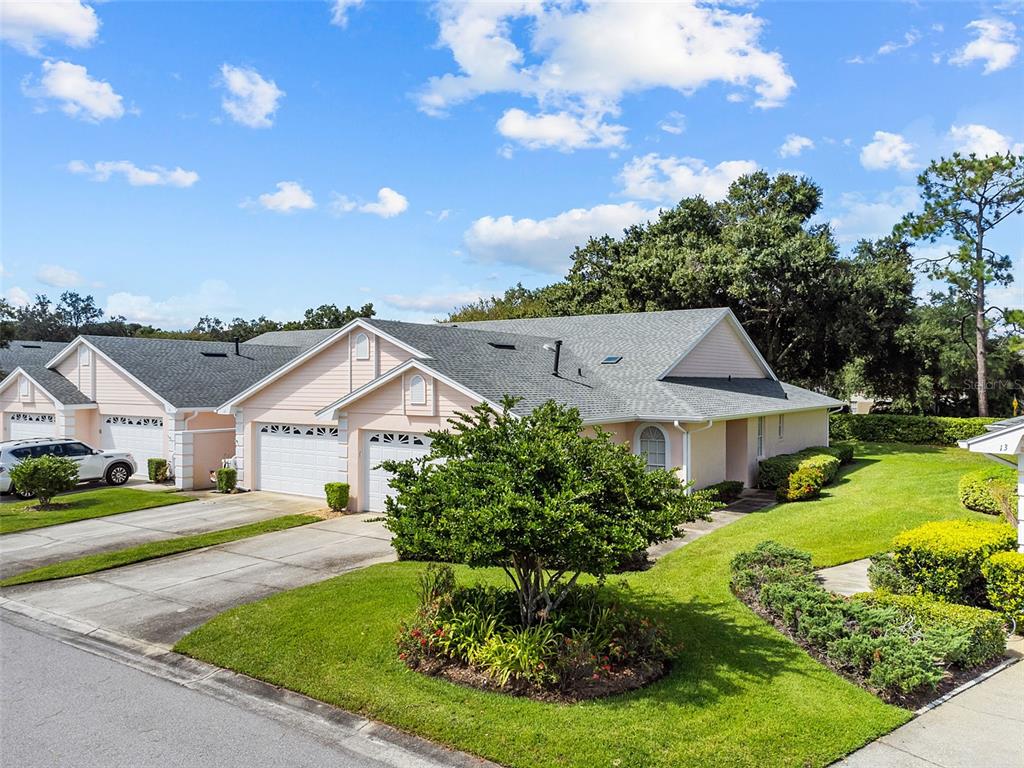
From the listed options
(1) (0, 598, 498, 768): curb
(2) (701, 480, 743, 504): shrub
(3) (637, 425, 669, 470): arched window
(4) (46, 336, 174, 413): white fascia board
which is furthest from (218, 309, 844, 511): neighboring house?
(1) (0, 598, 498, 768): curb

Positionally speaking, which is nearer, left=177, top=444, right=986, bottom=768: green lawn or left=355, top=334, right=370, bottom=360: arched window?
left=177, top=444, right=986, bottom=768: green lawn

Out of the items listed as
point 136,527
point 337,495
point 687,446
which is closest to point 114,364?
point 136,527

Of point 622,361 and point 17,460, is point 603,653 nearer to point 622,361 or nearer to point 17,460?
point 622,361

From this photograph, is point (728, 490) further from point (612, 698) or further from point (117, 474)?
point (117, 474)

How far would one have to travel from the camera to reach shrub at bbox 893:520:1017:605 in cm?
966

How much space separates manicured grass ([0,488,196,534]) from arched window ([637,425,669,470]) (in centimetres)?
1336

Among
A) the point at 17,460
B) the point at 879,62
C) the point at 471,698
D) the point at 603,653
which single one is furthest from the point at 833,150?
the point at 17,460

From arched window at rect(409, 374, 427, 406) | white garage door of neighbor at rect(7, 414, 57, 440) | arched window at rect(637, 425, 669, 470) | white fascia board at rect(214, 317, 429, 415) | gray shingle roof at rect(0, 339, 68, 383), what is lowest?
arched window at rect(637, 425, 669, 470)

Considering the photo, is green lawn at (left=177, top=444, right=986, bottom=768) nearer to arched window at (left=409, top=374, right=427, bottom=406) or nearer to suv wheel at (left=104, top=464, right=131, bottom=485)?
arched window at (left=409, top=374, right=427, bottom=406)

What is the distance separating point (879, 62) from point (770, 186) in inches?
910

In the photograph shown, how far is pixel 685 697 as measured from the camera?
23.4ft

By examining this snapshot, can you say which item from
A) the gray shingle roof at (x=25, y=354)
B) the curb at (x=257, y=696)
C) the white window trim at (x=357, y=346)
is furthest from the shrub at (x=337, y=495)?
the gray shingle roof at (x=25, y=354)

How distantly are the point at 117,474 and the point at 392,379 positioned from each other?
1230cm

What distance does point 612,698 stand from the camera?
23.5 ft
